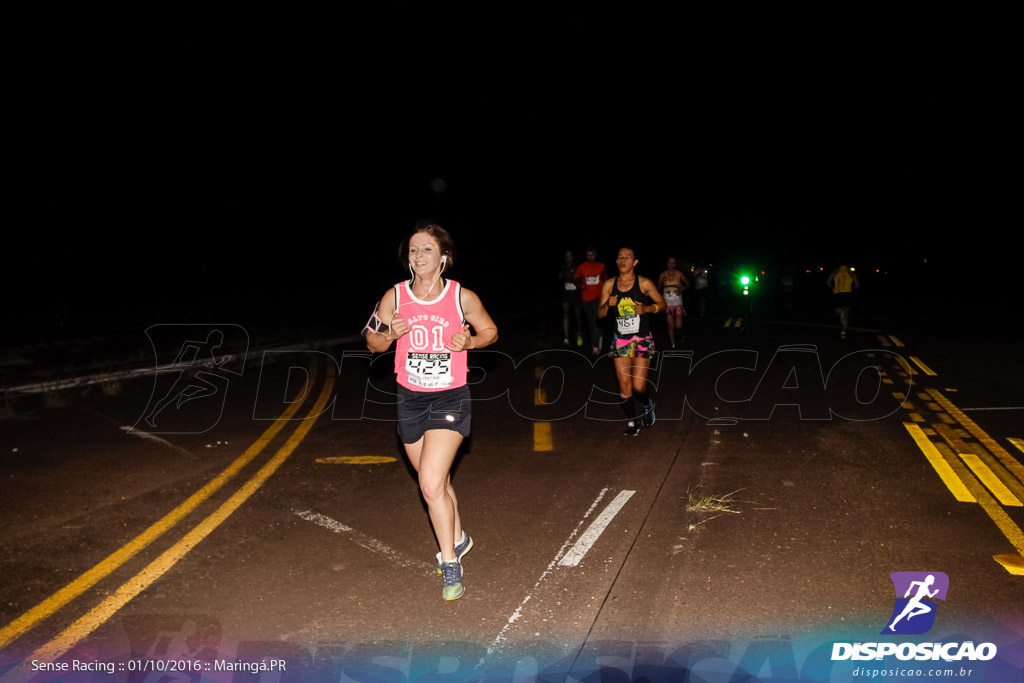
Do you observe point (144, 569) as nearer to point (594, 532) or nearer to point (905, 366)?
point (594, 532)

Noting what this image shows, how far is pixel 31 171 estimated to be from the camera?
28.1 m

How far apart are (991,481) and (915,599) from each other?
3036 millimetres

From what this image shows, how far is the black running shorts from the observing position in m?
4.89

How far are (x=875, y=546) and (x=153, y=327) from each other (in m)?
19.8

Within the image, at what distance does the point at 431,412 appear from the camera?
4910 mm

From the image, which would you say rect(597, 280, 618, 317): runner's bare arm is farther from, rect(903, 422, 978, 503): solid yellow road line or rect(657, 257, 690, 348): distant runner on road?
rect(657, 257, 690, 348): distant runner on road

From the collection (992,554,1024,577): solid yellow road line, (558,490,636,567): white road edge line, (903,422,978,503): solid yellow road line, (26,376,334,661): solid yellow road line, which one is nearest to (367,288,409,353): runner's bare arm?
(558,490,636,567): white road edge line

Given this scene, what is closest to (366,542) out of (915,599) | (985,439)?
(915,599)

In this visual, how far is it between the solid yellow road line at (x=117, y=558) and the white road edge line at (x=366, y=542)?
894 millimetres

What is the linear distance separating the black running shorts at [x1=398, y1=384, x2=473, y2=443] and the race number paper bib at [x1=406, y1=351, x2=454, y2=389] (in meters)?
0.05

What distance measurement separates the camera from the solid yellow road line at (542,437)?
858 cm

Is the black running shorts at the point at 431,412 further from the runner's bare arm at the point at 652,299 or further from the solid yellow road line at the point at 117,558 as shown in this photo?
the runner's bare arm at the point at 652,299

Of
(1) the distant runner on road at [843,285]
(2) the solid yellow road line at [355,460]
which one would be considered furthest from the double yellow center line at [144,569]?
(1) the distant runner on road at [843,285]

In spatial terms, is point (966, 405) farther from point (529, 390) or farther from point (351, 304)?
point (351, 304)
